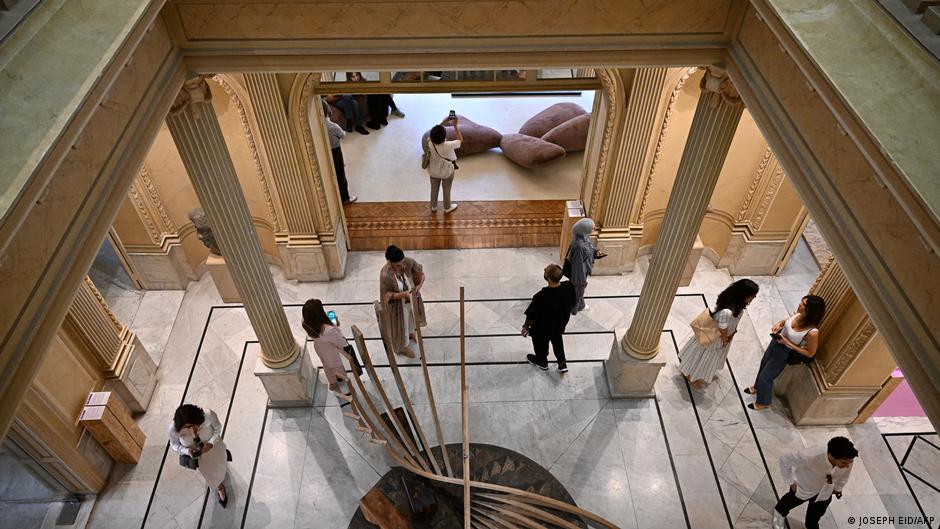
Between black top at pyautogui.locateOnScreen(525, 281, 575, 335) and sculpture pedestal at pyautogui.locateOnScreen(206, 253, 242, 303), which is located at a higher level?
sculpture pedestal at pyautogui.locateOnScreen(206, 253, 242, 303)

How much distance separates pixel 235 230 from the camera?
4.74 meters

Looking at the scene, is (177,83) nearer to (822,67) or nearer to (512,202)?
(822,67)

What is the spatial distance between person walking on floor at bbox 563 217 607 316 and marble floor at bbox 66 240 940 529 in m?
0.74

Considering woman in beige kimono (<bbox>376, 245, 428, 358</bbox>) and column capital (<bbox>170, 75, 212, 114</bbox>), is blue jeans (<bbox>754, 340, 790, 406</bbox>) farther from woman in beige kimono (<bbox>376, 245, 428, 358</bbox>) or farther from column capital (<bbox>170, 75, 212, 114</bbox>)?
column capital (<bbox>170, 75, 212, 114</bbox>)

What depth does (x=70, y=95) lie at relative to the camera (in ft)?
8.38

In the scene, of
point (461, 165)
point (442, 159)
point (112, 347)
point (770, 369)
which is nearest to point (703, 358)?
point (770, 369)

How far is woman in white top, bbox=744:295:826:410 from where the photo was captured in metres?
5.29

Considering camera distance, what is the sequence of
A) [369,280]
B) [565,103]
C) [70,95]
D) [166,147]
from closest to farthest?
[70,95]
[166,147]
[369,280]
[565,103]

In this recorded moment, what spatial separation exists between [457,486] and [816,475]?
111 inches

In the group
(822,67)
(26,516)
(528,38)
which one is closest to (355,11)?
(528,38)

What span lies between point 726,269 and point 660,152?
6.42 ft

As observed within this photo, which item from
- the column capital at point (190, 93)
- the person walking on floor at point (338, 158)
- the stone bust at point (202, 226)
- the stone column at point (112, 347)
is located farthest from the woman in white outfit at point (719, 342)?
the stone column at point (112, 347)

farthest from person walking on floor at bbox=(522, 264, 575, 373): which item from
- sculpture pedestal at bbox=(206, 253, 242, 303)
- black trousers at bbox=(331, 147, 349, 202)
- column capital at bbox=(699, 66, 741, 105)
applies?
black trousers at bbox=(331, 147, 349, 202)

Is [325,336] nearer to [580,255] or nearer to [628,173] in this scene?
[580,255]
